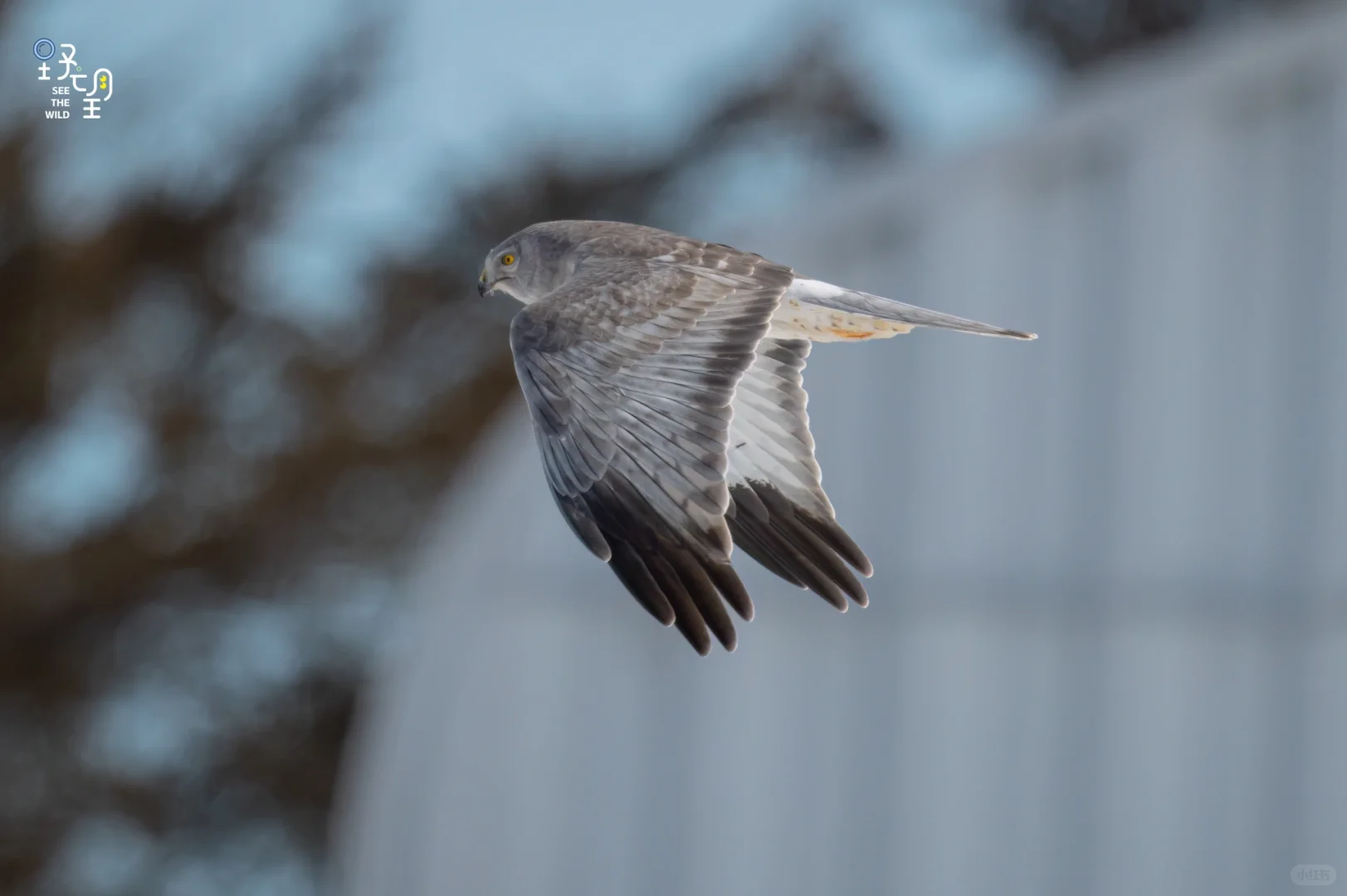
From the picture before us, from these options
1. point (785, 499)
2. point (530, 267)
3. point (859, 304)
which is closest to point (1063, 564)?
point (785, 499)

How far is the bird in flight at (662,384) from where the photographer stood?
1.17 meters

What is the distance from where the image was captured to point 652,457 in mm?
1241

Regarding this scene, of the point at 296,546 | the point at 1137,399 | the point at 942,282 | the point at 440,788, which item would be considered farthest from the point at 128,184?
the point at 1137,399

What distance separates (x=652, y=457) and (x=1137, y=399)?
242 inches

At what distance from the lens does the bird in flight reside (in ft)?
3.83

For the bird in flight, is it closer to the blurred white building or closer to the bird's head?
the bird's head

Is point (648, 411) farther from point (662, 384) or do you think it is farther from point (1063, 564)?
point (1063, 564)

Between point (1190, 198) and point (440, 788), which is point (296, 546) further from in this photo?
point (1190, 198)
